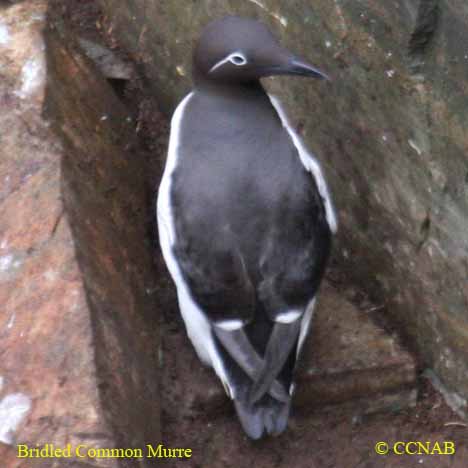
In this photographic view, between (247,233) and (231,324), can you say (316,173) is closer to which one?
(247,233)

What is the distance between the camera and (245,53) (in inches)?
145

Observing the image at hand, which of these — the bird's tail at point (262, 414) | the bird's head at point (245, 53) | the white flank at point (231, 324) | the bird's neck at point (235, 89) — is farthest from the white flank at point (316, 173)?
the bird's tail at point (262, 414)

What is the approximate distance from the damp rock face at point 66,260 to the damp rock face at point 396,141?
0.71 metres

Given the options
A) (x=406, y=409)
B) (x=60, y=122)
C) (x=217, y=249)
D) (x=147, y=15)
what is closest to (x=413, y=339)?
(x=406, y=409)

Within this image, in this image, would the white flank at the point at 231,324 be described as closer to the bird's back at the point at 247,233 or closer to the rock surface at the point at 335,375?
the bird's back at the point at 247,233

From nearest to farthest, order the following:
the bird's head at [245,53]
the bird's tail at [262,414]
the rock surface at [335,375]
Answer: the bird's head at [245,53], the bird's tail at [262,414], the rock surface at [335,375]

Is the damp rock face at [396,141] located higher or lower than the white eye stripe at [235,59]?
lower

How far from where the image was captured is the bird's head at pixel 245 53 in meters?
3.62

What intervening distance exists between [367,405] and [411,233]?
0.72 m

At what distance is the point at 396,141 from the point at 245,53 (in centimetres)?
60

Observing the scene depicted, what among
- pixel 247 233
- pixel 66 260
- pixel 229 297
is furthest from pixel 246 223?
pixel 66 260

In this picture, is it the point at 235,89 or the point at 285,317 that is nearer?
the point at 285,317

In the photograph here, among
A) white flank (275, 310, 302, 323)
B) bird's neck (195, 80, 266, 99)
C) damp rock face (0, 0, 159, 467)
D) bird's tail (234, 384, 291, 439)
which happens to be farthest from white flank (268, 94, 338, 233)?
damp rock face (0, 0, 159, 467)

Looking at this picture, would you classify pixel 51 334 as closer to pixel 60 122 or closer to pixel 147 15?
pixel 60 122
